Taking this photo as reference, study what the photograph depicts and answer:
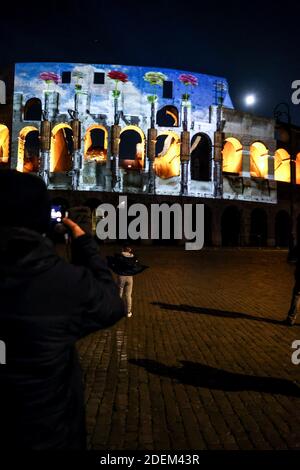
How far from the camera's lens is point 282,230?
3781 cm

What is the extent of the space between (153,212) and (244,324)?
25.3 m

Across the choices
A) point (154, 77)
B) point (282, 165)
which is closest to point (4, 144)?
point (154, 77)

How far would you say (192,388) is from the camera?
409 cm

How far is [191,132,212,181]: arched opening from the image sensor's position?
34.3 meters

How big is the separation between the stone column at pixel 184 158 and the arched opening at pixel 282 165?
1042 cm

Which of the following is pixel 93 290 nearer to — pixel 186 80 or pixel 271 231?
pixel 186 80

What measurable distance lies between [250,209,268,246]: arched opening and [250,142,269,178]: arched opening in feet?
12.4

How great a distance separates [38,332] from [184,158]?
1261 inches

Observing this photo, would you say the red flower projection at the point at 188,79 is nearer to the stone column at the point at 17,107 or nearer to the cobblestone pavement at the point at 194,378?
the stone column at the point at 17,107

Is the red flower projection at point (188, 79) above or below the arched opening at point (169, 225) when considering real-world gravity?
above

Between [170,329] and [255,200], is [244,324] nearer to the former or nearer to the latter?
[170,329]

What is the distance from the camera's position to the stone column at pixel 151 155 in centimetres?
Result: 3186

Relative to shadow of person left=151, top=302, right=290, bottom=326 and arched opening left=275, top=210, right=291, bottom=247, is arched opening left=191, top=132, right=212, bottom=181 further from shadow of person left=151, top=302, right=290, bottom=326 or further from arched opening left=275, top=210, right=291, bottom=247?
shadow of person left=151, top=302, right=290, bottom=326

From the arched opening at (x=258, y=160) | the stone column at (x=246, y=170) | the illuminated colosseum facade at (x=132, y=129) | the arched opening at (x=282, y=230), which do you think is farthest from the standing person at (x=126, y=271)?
the arched opening at (x=282, y=230)
